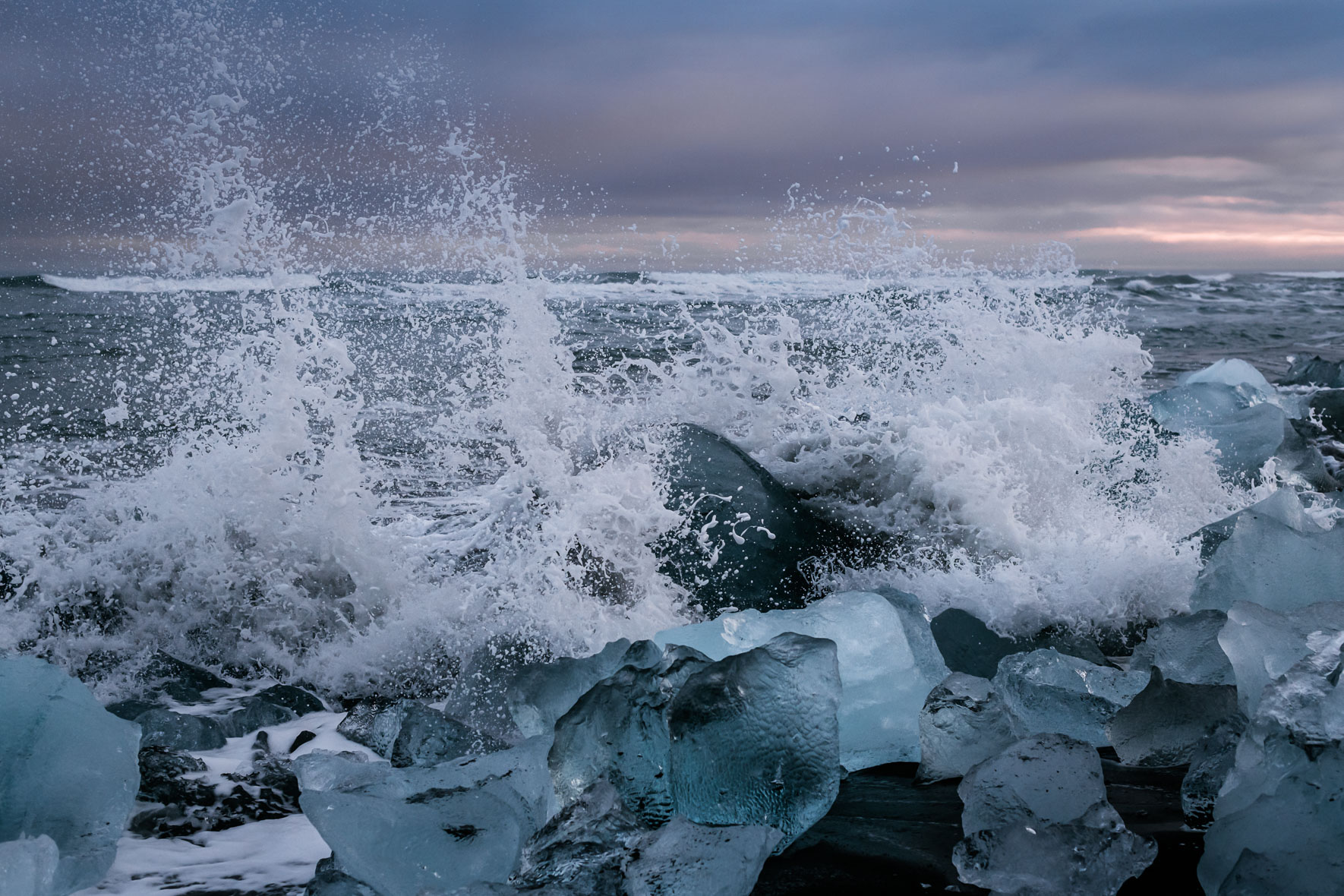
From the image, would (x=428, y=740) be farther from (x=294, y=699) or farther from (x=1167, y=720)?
(x=1167, y=720)

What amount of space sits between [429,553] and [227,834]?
5.45 ft

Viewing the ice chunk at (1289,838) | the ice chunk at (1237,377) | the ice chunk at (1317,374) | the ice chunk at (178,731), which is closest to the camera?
the ice chunk at (1289,838)

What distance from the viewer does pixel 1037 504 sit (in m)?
3.40

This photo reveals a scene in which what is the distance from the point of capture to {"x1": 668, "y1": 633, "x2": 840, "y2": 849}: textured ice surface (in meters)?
1.36

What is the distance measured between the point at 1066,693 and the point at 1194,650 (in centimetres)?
23

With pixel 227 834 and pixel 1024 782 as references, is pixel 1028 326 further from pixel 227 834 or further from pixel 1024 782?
pixel 227 834

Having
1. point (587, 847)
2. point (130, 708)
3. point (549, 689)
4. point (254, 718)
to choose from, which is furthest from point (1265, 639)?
point (130, 708)

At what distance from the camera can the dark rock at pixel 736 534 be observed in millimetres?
3094

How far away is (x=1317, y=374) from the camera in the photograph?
7141mm

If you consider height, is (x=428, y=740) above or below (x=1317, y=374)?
below

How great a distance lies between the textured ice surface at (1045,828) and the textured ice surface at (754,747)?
0.22m

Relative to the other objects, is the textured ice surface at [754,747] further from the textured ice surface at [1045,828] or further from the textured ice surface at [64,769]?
the textured ice surface at [64,769]

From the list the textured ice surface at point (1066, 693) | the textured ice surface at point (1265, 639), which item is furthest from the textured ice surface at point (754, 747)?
the textured ice surface at point (1265, 639)

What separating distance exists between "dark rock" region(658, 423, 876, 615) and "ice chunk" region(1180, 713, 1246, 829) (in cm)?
166
